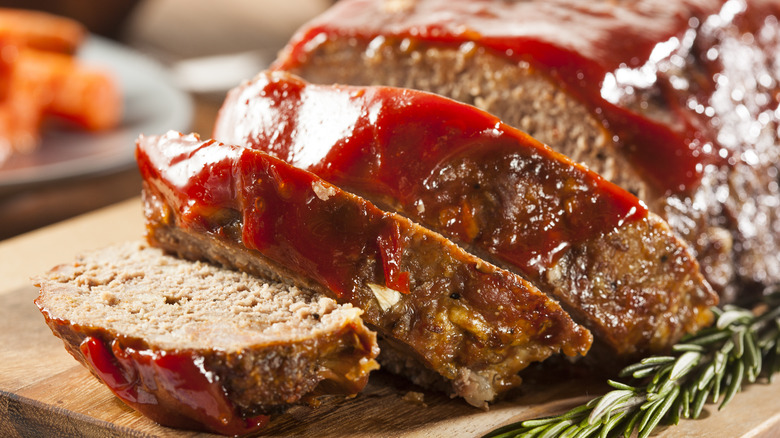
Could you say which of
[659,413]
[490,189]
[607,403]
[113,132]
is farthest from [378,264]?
[113,132]

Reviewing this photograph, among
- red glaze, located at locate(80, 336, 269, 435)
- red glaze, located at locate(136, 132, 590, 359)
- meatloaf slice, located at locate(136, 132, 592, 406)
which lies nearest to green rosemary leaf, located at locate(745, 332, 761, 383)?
meatloaf slice, located at locate(136, 132, 592, 406)

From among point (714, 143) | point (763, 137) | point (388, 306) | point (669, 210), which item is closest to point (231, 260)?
point (388, 306)

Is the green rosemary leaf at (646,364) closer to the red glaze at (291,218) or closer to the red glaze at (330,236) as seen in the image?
the red glaze at (330,236)

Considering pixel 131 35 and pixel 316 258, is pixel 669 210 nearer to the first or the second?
pixel 316 258

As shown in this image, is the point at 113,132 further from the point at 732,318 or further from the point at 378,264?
the point at 732,318

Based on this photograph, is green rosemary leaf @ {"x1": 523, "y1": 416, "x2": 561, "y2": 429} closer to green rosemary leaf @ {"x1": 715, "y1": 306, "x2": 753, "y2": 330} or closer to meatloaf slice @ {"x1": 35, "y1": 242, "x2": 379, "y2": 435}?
meatloaf slice @ {"x1": 35, "y1": 242, "x2": 379, "y2": 435}
